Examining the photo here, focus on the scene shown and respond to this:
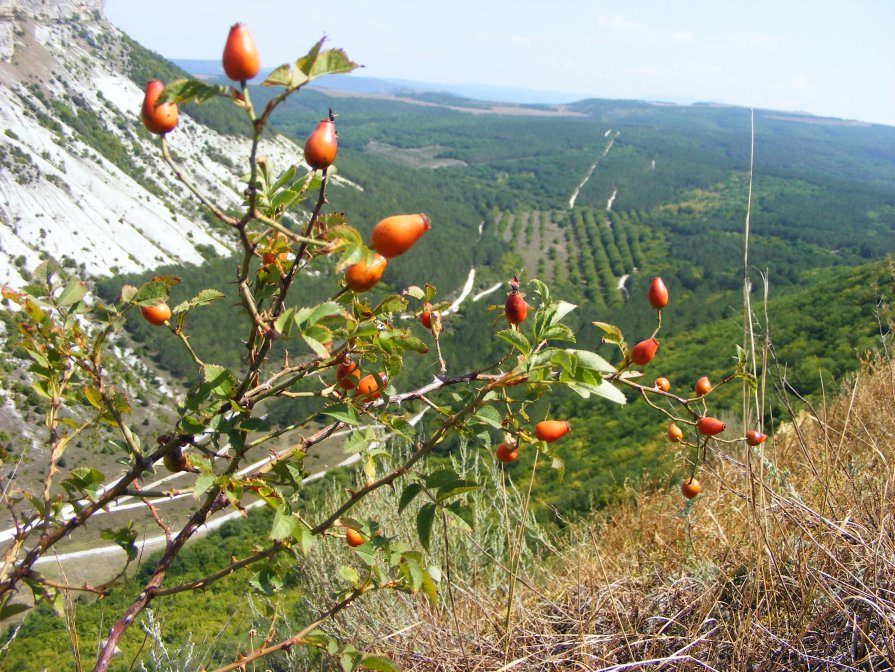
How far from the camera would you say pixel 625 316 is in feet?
157

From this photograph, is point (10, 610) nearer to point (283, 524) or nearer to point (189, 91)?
point (283, 524)

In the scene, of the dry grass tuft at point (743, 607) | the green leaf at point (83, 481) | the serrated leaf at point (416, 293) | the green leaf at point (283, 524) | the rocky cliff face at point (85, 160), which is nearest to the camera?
the green leaf at point (283, 524)

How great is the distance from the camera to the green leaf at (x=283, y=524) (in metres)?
1.03

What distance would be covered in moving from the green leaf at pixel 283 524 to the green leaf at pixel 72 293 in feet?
1.87

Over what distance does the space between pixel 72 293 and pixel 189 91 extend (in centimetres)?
62

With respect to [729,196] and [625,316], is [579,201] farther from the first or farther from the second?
[625,316]

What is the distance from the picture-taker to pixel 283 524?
105 centimetres

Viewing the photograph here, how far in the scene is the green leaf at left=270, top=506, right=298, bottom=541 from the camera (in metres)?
1.03

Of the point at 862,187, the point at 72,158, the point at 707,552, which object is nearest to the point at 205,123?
the point at 72,158

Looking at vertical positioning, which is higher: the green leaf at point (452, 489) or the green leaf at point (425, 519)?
the green leaf at point (452, 489)

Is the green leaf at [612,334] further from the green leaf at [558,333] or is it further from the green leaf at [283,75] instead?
the green leaf at [283,75]

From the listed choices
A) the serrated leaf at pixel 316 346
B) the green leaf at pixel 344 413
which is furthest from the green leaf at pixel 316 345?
the green leaf at pixel 344 413

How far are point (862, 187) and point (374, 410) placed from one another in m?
122

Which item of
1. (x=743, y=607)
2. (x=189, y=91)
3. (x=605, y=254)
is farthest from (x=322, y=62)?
(x=605, y=254)
